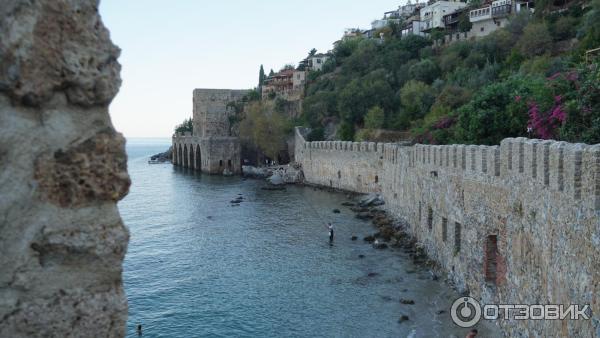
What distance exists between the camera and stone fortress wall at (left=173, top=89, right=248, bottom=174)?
219 ft

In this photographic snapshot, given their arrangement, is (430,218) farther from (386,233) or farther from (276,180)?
(276,180)

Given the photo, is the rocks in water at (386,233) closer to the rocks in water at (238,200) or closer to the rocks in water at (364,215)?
the rocks in water at (364,215)

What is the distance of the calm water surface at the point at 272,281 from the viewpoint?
15664mm

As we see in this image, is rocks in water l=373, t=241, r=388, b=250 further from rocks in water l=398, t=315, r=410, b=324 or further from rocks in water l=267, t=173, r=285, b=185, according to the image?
rocks in water l=267, t=173, r=285, b=185

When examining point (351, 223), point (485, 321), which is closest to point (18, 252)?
point (485, 321)

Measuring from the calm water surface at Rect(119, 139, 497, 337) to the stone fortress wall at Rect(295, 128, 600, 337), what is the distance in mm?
1535

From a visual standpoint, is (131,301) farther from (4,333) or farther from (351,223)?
(4,333)

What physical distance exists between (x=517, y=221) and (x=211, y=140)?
188ft

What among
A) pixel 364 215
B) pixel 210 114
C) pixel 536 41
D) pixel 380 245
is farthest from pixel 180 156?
pixel 380 245

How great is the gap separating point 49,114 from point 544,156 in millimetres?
9020

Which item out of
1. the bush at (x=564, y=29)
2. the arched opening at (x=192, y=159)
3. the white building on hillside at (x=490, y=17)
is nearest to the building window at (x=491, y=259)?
the bush at (x=564, y=29)

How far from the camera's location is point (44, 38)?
2438 mm

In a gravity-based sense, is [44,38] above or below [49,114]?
above

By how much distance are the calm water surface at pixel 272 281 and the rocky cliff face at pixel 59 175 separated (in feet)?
40.7
